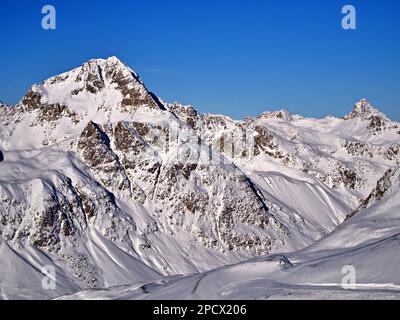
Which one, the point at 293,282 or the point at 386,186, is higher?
the point at 386,186

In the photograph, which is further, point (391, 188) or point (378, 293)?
point (391, 188)

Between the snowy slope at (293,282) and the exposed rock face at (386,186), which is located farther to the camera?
the exposed rock face at (386,186)

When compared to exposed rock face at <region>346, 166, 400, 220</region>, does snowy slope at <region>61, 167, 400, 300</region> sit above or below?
below

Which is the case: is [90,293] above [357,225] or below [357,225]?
below

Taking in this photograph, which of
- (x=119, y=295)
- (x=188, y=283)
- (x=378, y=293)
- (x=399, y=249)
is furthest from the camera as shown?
(x=119, y=295)

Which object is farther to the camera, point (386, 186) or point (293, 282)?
point (386, 186)

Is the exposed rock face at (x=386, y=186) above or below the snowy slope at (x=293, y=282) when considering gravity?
above

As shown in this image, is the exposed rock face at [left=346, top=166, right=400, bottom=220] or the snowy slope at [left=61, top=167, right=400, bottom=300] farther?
the exposed rock face at [left=346, top=166, right=400, bottom=220]
